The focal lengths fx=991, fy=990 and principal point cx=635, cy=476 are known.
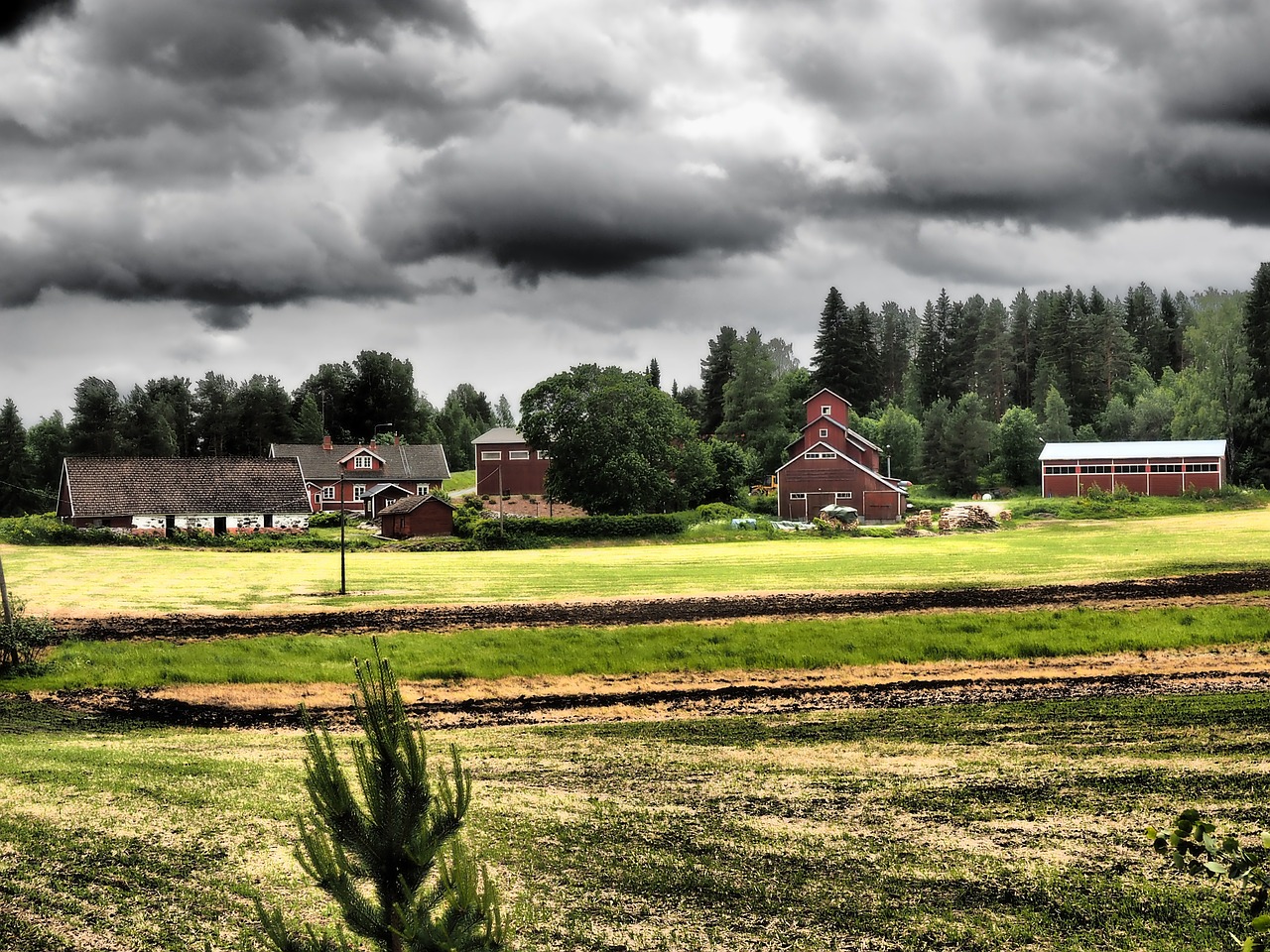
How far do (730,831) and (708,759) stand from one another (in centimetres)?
334

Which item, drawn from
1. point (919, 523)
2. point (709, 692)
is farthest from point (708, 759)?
point (919, 523)

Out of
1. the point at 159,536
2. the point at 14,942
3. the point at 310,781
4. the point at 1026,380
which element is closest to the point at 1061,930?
the point at 310,781

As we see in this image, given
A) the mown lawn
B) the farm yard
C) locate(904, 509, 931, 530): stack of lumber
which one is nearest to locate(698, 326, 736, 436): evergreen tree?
locate(904, 509, 931, 530): stack of lumber

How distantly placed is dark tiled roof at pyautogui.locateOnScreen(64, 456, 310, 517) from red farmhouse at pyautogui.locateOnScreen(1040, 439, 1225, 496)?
204 ft

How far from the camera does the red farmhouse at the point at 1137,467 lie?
254 feet

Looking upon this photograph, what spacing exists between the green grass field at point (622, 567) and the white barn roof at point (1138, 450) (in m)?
16.1

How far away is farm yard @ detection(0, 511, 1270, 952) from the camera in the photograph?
30.7 ft

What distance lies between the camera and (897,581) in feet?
124

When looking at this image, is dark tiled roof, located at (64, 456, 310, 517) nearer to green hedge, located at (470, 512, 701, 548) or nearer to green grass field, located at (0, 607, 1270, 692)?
green hedge, located at (470, 512, 701, 548)

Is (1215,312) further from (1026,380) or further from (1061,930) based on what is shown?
(1061,930)

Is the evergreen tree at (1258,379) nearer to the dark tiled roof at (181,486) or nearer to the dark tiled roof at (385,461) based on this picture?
the dark tiled roof at (385,461)

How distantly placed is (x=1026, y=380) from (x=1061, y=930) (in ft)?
473

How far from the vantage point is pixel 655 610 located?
31219 mm

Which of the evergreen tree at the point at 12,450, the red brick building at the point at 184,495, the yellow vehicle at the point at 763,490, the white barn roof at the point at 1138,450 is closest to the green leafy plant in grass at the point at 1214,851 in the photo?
the red brick building at the point at 184,495
